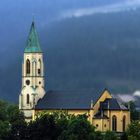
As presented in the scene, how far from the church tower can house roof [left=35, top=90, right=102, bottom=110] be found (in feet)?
6.27

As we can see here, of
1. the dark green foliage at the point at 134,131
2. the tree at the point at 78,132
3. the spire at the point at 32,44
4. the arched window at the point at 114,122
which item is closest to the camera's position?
the tree at the point at 78,132

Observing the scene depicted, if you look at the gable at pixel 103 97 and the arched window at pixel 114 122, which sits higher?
the gable at pixel 103 97

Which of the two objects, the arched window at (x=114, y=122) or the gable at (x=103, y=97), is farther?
the gable at (x=103, y=97)

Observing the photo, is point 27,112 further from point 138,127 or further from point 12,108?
point 138,127

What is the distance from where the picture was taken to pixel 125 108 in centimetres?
12019

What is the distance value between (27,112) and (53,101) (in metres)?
4.05

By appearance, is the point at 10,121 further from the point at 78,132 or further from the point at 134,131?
the point at 78,132

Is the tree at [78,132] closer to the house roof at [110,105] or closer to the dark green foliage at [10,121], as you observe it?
the dark green foliage at [10,121]

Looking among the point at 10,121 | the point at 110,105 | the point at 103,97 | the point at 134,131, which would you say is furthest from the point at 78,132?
the point at 103,97

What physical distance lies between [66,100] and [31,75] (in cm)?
677

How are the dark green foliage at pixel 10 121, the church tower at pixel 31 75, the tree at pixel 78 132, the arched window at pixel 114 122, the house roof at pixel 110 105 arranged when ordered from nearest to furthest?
the tree at pixel 78 132, the dark green foliage at pixel 10 121, the arched window at pixel 114 122, the house roof at pixel 110 105, the church tower at pixel 31 75

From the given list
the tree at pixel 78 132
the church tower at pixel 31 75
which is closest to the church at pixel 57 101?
the church tower at pixel 31 75

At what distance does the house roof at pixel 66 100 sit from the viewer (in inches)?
4715

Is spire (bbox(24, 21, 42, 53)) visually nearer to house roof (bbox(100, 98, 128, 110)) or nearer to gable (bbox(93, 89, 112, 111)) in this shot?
gable (bbox(93, 89, 112, 111))
